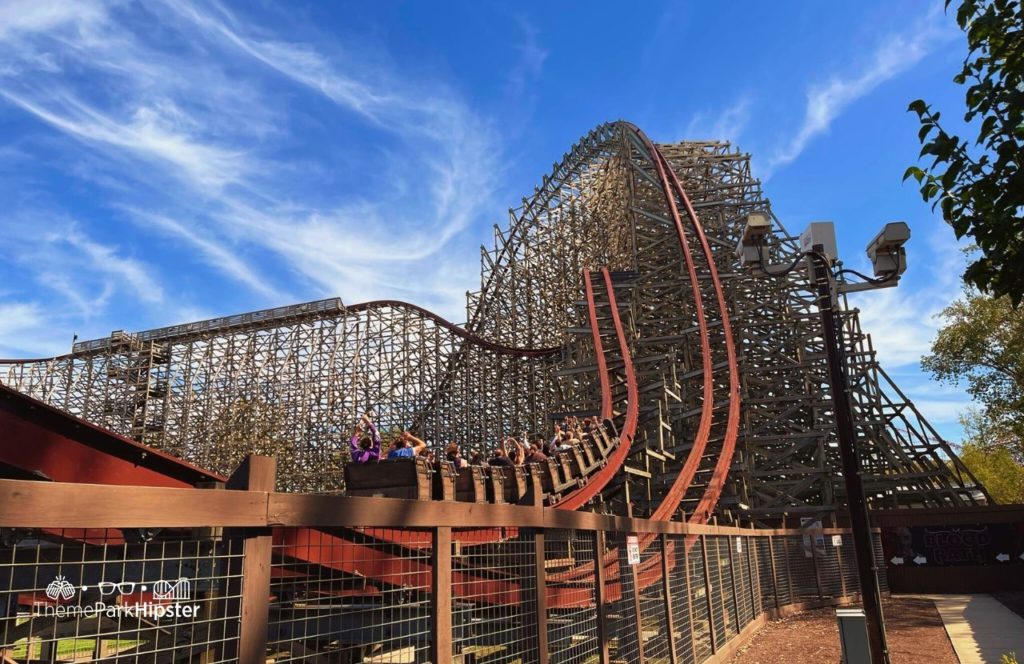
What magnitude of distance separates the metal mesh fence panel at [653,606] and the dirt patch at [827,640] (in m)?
2.18

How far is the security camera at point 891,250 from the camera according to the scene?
18.7 ft

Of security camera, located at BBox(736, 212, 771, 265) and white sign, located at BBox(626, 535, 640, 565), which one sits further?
security camera, located at BBox(736, 212, 771, 265)

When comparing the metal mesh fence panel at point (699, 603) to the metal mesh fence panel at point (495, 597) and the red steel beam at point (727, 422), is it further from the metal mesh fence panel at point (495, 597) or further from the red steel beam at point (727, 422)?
the metal mesh fence panel at point (495, 597)

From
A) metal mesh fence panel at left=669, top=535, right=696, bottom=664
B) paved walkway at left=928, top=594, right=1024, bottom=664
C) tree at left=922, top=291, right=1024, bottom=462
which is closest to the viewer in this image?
metal mesh fence panel at left=669, top=535, right=696, bottom=664

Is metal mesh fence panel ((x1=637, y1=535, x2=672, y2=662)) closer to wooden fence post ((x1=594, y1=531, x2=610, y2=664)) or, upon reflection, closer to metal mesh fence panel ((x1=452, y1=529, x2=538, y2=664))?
wooden fence post ((x1=594, y1=531, x2=610, y2=664))

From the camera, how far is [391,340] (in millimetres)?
25328

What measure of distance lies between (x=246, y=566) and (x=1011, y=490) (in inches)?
1824

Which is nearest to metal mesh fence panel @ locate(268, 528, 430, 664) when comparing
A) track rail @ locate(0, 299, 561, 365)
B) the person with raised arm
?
the person with raised arm

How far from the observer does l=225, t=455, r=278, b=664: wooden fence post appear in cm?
211

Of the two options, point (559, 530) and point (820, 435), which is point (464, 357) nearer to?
point (820, 435)

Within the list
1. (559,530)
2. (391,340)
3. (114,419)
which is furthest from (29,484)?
(114,419)

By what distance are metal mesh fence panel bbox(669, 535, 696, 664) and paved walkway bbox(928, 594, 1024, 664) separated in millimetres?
3147

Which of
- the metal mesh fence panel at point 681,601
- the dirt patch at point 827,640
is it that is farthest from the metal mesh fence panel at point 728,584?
the metal mesh fence panel at point 681,601

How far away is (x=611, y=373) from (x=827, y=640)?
10.7 metres
